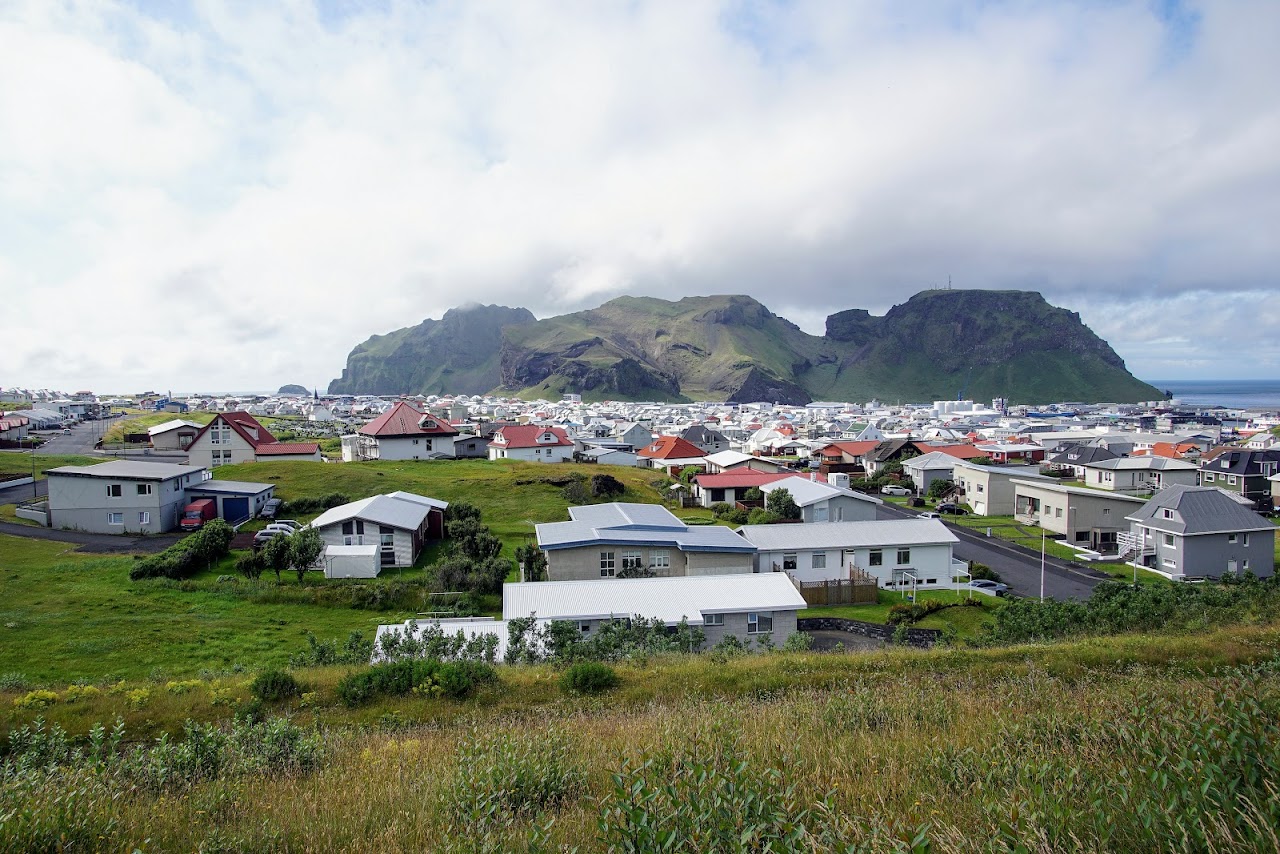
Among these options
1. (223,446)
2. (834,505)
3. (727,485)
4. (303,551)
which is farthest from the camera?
(223,446)

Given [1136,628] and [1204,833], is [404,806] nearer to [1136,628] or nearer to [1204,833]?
[1204,833]

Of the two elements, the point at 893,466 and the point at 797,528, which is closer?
the point at 797,528

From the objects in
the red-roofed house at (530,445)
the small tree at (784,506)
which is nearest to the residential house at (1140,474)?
the small tree at (784,506)

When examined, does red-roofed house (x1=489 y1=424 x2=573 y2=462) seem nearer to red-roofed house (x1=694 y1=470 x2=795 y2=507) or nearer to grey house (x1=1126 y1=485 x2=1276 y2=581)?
red-roofed house (x1=694 y1=470 x2=795 y2=507)

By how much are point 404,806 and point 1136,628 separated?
54.0 feet

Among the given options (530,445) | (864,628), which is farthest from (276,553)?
(530,445)

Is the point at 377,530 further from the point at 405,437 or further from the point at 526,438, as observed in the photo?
the point at 526,438

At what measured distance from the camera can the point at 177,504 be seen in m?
32.8

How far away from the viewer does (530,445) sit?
62.0 meters

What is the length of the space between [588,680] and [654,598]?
30.2ft

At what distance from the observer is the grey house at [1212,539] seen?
30.1 meters

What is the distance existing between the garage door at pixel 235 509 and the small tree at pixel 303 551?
1220cm

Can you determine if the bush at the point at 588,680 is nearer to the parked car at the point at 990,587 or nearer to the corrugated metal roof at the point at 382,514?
the corrugated metal roof at the point at 382,514

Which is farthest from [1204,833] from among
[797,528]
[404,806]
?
[797,528]
